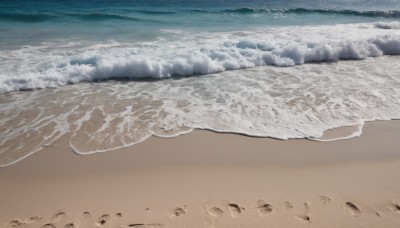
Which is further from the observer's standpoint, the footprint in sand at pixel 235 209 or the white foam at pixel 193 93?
the white foam at pixel 193 93

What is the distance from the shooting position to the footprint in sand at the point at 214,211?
3.58 m

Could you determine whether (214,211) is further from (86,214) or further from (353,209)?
(353,209)

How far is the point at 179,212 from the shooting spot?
11.9 feet

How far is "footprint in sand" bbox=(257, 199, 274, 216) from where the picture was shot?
360 centimetres

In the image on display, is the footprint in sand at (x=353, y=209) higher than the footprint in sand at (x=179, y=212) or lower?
higher

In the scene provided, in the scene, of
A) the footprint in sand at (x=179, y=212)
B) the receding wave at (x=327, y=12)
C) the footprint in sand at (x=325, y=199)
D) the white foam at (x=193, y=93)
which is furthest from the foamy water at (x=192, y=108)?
the receding wave at (x=327, y=12)

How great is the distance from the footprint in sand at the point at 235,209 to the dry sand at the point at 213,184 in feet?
0.04

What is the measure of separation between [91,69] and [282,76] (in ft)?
16.8

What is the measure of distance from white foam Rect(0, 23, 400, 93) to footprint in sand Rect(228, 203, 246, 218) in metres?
5.42

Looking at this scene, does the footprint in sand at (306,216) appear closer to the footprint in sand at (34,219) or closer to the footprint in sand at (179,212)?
the footprint in sand at (179,212)

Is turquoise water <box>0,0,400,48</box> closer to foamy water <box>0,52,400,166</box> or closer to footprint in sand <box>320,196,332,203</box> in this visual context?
foamy water <box>0,52,400,166</box>

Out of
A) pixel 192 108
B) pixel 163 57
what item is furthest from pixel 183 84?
pixel 163 57

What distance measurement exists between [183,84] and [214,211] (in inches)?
186

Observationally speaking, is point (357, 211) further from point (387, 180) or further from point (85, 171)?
point (85, 171)
